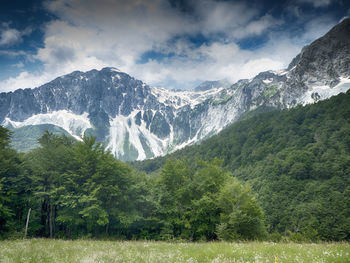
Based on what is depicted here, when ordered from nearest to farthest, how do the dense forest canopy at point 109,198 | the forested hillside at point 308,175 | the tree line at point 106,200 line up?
the dense forest canopy at point 109,198
the tree line at point 106,200
the forested hillside at point 308,175

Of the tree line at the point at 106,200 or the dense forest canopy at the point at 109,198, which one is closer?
the dense forest canopy at the point at 109,198

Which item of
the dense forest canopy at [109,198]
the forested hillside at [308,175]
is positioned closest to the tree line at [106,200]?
the dense forest canopy at [109,198]

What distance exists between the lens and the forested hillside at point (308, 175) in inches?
3841

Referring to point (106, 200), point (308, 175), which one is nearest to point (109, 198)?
point (106, 200)

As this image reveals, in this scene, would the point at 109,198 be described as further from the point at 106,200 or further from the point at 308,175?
the point at 308,175

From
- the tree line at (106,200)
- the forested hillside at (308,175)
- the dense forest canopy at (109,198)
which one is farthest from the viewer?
the forested hillside at (308,175)

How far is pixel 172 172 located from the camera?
34.9m

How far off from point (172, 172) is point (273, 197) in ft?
369

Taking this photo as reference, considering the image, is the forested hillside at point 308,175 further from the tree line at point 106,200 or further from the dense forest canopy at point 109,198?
the tree line at point 106,200

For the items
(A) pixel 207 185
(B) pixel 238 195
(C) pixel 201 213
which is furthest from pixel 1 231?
(B) pixel 238 195

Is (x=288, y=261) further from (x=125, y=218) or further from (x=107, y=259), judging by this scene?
(x=125, y=218)

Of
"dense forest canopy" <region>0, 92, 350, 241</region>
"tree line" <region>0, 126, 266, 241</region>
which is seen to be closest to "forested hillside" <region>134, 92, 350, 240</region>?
"dense forest canopy" <region>0, 92, 350, 241</region>

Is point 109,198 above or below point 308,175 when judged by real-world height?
above

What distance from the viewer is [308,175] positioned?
135500mm
